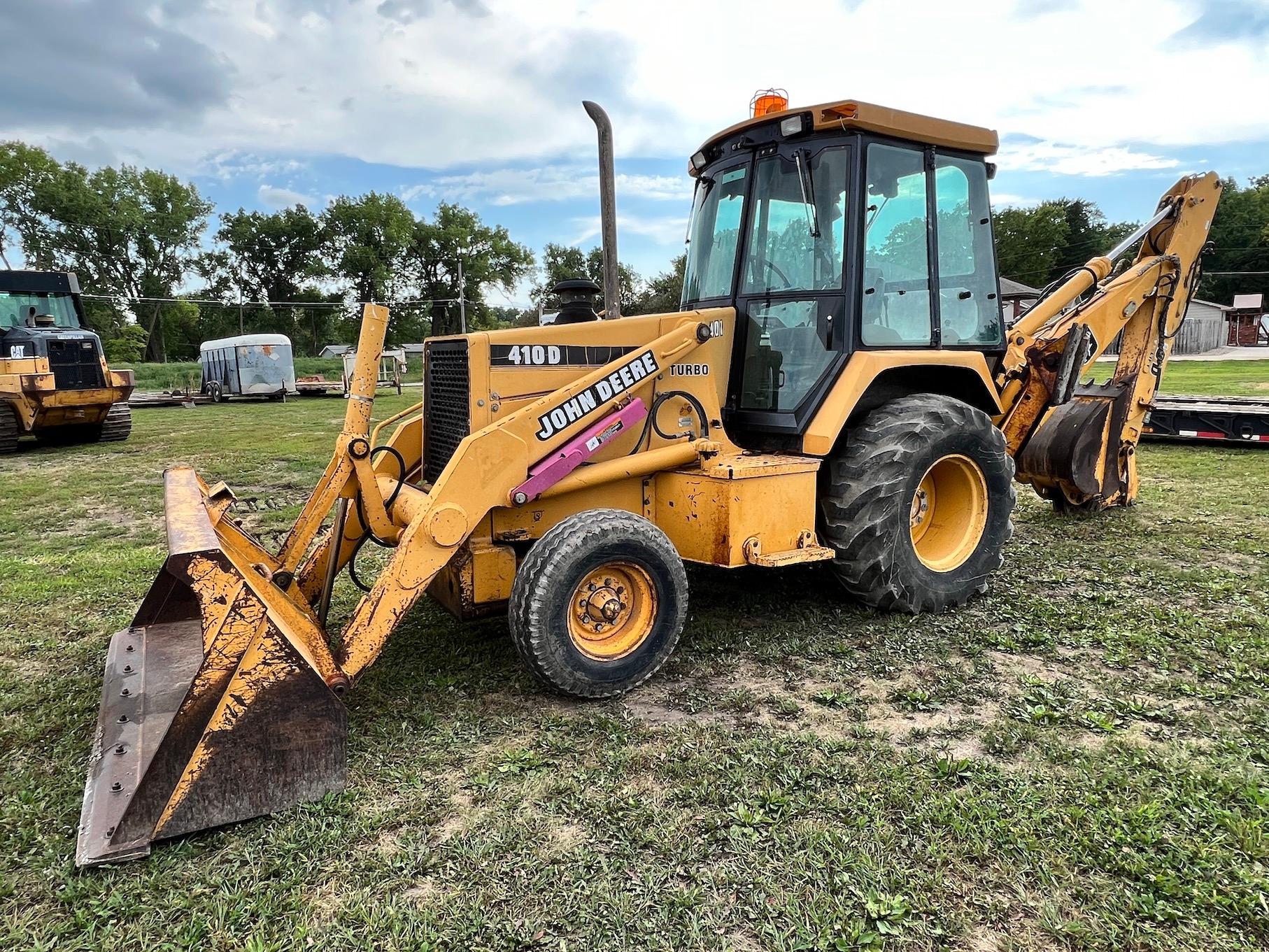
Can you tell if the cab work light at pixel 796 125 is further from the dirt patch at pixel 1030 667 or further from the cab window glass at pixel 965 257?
the dirt patch at pixel 1030 667

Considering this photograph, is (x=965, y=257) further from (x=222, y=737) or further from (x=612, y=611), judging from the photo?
(x=222, y=737)

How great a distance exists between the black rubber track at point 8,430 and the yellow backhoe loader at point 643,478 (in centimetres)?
1125

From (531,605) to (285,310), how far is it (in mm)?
57737

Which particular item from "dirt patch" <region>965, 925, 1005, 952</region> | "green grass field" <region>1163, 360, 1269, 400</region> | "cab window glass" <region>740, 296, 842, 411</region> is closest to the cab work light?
"cab window glass" <region>740, 296, 842, 411</region>

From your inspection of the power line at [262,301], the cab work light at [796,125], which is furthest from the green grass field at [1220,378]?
the power line at [262,301]

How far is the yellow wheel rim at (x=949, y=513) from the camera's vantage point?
A: 504cm

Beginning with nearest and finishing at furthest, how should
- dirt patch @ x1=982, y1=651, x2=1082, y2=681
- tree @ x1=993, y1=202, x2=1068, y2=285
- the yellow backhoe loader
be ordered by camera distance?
the yellow backhoe loader, dirt patch @ x1=982, y1=651, x2=1082, y2=681, tree @ x1=993, y1=202, x2=1068, y2=285

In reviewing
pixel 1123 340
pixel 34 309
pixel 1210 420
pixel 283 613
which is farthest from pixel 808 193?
pixel 34 309

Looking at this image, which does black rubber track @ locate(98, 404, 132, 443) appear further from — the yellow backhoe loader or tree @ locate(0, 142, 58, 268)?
tree @ locate(0, 142, 58, 268)

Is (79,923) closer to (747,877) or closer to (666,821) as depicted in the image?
(666,821)

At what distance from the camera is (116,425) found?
50.1 ft

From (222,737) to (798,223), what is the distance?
3824 millimetres

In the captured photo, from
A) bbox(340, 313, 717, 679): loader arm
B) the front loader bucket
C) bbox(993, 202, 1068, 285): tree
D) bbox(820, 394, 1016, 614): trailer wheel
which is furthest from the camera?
bbox(993, 202, 1068, 285): tree

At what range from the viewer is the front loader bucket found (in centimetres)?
270
